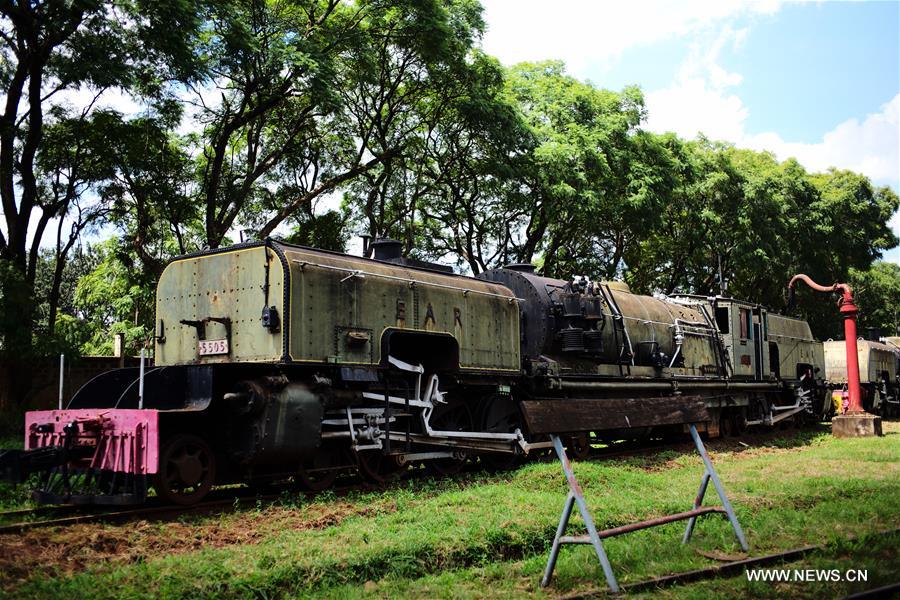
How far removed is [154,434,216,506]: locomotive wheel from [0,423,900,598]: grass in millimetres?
665

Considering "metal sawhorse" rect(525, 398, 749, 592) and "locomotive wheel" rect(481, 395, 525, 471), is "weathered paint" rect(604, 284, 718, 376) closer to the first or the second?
"locomotive wheel" rect(481, 395, 525, 471)

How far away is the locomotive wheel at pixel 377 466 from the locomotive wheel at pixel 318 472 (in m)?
0.38

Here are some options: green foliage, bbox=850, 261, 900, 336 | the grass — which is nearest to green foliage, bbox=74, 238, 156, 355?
the grass

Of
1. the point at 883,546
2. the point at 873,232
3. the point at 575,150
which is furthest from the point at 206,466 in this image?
the point at 873,232

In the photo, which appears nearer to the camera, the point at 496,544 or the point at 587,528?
the point at 587,528

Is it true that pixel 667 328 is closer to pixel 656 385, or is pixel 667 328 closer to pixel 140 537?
pixel 656 385

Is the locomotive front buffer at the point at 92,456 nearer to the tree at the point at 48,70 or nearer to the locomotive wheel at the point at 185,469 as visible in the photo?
the locomotive wheel at the point at 185,469

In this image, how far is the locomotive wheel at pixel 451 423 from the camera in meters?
11.7

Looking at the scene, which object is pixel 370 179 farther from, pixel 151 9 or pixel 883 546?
pixel 883 546

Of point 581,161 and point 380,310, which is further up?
point 581,161

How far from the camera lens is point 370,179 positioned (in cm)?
2256

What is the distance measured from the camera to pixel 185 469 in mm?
8578

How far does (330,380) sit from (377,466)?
6.17 feet

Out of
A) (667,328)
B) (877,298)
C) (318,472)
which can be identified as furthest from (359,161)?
(877,298)
